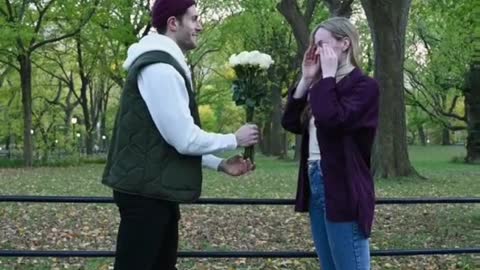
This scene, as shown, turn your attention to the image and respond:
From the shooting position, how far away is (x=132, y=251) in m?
3.37

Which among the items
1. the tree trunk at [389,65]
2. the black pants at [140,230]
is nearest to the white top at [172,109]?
the black pants at [140,230]

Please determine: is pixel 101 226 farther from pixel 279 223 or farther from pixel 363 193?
pixel 363 193

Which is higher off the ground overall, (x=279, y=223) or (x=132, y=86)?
(x=132, y=86)

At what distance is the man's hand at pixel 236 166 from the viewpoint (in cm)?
368

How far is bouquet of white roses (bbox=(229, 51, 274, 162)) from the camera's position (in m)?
3.79

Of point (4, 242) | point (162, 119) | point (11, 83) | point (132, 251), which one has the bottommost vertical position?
point (4, 242)

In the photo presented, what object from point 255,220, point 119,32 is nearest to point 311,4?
point 119,32

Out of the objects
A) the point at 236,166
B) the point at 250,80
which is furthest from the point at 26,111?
the point at 236,166

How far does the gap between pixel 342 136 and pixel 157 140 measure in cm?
89

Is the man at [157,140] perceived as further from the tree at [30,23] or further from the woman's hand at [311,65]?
the tree at [30,23]

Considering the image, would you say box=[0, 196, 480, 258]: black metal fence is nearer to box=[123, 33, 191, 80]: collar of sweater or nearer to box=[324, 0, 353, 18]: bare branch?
box=[123, 33, 191, 80]: collar of sweater

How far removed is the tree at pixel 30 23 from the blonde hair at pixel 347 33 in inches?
1036

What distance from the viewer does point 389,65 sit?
1769cm

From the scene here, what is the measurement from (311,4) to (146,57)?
25.0m
